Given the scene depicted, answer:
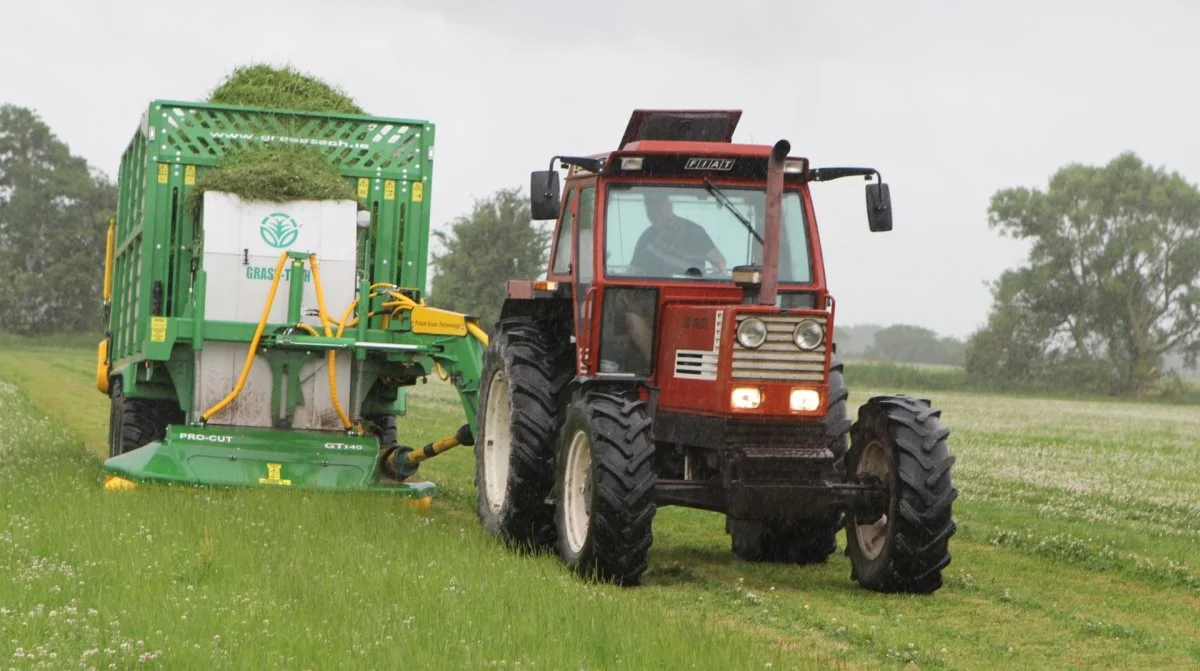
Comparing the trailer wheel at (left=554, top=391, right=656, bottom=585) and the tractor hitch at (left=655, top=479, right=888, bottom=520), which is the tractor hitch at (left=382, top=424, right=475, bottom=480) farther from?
the tractor hitch at (left=655, top=479, right=888, bottom=520)

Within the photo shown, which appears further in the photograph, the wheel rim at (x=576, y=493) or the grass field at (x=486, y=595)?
the wheel rim at (x=576, y=493)

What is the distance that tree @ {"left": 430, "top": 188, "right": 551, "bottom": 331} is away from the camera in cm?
6881

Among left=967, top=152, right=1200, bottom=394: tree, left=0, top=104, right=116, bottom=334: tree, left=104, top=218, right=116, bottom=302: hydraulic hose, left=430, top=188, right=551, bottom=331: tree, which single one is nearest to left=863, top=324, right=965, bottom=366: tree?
left=967, top=152, right=1200, bottom=394: tree

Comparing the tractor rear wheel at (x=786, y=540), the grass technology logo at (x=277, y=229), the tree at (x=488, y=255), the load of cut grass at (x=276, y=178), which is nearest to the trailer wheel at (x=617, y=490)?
the tractor rear wheel at (x=786, y=540)

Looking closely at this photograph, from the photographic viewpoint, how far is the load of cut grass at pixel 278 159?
14055mm

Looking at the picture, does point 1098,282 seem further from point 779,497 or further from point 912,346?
point 912,346

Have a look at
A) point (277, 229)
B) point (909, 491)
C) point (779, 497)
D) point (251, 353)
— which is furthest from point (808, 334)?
point (277, 229)

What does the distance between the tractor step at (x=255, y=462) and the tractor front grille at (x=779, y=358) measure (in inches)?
168

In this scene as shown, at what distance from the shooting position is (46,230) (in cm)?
10175

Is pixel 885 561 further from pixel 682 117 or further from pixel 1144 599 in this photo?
pixel 682 117

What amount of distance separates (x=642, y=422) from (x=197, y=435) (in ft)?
16.6

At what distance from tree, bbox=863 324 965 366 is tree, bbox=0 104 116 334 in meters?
83.4

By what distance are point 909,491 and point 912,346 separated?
555 ft

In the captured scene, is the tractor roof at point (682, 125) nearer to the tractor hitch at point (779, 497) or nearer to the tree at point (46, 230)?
the tractor hitch at point (779, 497)
